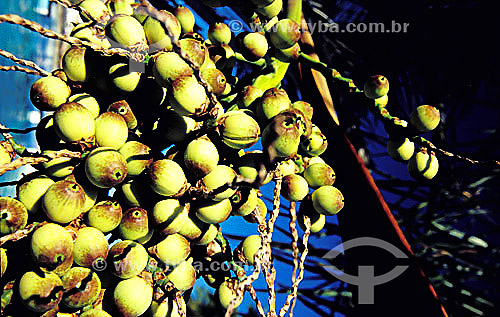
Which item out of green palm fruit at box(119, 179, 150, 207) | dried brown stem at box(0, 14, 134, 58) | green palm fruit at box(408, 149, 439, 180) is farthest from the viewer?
green palm fruit at box(408, 149, 439, 180)

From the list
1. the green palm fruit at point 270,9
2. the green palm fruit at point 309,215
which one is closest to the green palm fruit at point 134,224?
the green palm fruit at point 309,215

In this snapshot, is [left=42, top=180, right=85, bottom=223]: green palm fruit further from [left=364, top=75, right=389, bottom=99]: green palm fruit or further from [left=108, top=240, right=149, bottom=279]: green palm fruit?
[left=364, top=75, right=389, bottom=99]: green palm fruit

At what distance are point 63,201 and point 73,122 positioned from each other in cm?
7

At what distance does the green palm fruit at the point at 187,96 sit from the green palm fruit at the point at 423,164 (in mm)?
286

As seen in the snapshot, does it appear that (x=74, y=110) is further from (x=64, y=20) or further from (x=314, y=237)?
(x=314, y=237)

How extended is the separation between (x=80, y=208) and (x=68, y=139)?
0.06m

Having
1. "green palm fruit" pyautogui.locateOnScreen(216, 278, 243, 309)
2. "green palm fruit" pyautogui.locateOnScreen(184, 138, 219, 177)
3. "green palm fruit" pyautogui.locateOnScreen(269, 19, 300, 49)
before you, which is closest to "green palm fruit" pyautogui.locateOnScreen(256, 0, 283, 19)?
"green palm fruit" pyautogui.locateOnScreen(269, 19, 300, 49)

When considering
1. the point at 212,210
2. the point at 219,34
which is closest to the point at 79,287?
the point at 212,210

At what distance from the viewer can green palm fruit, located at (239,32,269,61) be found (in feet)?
1.64

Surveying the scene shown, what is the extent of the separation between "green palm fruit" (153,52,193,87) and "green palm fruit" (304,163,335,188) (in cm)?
20

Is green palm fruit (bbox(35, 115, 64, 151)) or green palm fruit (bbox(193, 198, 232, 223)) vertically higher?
green palm fruit (bbox(35, 115, 64, 151))

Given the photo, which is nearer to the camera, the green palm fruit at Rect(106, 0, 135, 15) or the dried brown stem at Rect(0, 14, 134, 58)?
the dried brown stem at Rect(0, 14, 134, 58)

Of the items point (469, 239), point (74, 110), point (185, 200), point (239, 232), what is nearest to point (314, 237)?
point (239, 232)

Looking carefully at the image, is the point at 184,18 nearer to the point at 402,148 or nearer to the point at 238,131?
the point at 238,131
